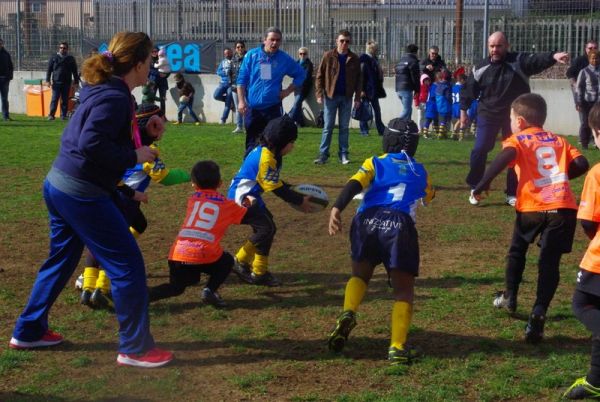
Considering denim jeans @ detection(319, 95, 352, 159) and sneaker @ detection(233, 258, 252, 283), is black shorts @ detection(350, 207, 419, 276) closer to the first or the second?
sneaker @ detection(233, 258, 252, 283)

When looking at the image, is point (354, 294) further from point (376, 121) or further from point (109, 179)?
point (376, 121)

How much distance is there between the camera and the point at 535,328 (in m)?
6.05

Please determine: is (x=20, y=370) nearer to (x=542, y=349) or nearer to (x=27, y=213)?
(x=542, y=349)

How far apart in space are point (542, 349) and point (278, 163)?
253 cm

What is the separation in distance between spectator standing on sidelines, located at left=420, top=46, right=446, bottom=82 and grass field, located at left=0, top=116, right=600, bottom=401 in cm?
1033

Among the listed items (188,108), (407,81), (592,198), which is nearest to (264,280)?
(592,198)

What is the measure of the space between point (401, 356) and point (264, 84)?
672cm

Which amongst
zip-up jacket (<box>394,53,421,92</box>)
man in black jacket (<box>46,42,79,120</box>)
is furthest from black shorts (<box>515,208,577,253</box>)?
man in black jacket (<box>46,42,79,120</box>)

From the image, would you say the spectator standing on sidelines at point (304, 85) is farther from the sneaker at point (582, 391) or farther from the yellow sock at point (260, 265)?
the sneaker at point (582, 391)

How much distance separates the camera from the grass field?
208 inches

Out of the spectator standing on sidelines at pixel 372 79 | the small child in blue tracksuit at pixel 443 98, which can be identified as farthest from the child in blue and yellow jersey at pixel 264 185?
the small child in blue tracksuit at pixel 443 98

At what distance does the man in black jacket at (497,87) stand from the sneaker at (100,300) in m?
5.31

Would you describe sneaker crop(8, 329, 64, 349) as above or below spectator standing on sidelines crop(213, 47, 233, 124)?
below

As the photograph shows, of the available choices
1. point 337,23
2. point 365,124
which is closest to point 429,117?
point 365,124
